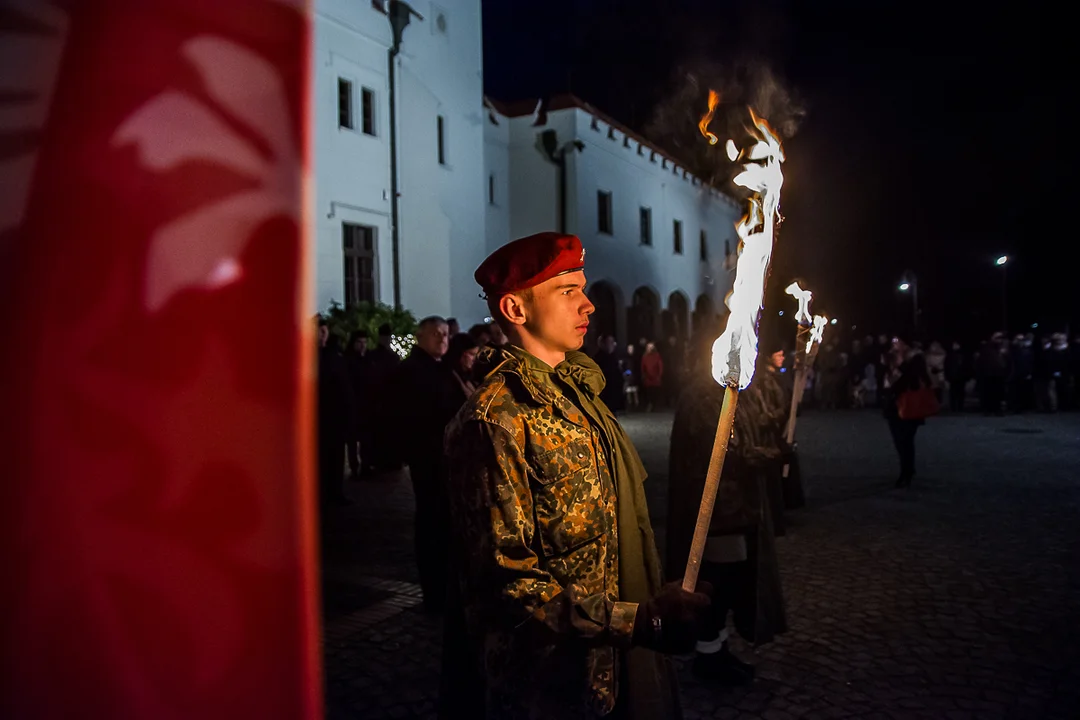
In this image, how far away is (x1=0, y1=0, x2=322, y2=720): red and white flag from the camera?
1.21m

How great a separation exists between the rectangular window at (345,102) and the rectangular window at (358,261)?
7.78 feet

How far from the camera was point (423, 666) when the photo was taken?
4.44 m

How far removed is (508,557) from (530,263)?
0.79 m

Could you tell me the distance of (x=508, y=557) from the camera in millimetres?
1807

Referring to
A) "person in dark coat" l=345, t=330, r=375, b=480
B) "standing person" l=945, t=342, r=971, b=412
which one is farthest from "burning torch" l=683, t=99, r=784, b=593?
"standing person" l=945, t=342, r=971, b=412

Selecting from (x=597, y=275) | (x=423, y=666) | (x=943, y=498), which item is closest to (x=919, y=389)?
(x=943, y=498)

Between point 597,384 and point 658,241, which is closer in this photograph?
Answer: point 597,384

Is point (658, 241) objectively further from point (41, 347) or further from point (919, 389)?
point (41, 347)

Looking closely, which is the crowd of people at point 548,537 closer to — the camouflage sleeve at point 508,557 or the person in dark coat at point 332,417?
the camouflage sleeve at point 508,557

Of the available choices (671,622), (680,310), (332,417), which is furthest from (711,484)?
(680,310)

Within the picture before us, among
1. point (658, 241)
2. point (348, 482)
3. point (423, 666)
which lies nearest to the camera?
point (423, 666)

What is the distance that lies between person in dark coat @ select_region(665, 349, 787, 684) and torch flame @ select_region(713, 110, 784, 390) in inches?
76.4

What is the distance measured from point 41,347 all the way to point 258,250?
37 centimetres

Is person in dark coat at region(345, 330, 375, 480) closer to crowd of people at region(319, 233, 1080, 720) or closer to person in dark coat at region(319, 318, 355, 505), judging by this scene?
person in dark coat at region(319, 318, 355, 505)
